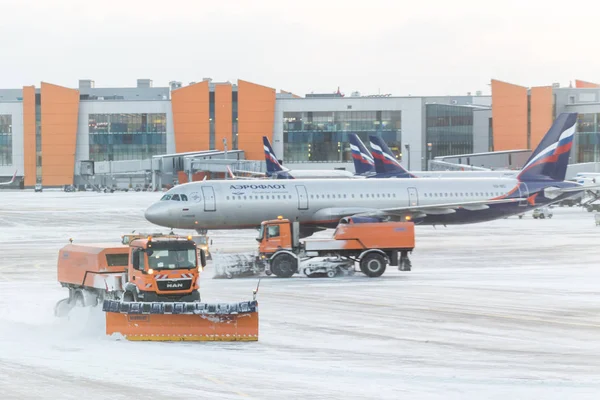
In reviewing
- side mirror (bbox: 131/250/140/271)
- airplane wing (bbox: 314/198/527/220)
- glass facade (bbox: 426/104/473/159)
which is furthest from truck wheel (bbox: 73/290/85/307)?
glass facade (bbox: 426/104/473/159)

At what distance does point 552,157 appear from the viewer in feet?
215

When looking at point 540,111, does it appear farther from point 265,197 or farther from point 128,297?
point 128,297

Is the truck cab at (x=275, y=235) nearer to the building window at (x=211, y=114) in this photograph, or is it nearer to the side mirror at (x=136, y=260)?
the side mirror at (x=136, y=260)

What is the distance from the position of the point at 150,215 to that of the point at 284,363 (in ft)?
111

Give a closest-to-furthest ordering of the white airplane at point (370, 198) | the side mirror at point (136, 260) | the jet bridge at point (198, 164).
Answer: the side mirror at point (136, 260), the white airplane at point (370, 198), the jet bridge at point (198, 164)

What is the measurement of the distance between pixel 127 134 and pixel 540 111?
68697 mm

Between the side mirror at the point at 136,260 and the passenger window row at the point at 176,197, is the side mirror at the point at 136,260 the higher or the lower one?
the lower one

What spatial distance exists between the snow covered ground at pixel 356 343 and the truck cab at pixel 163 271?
1.61 metres

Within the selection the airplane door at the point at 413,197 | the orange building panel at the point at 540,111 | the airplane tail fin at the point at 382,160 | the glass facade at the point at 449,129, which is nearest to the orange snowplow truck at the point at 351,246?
the airplane door at the point at 413,197

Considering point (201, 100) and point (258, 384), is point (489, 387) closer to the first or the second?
point (258, 384)

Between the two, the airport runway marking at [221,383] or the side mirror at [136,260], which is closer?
the airport runway marking at [221,383]

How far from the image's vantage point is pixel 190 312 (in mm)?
25953

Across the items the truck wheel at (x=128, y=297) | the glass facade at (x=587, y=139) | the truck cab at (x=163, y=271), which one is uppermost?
the glass facade at (x=587, y=139)

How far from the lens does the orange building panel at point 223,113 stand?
Result: 6560 inches
